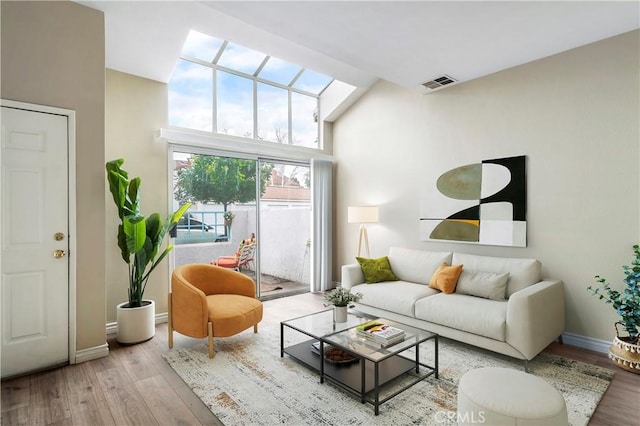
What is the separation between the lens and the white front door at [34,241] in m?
2.61

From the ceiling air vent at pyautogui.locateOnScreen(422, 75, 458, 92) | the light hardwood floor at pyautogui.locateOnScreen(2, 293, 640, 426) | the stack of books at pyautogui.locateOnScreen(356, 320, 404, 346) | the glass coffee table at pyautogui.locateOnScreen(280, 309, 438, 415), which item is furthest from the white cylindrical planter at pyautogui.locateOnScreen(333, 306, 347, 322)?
the ceiling air vent at pyautogui.locateOnScreen(422, 75, 458, 92)

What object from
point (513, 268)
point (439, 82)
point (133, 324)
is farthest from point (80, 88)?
point (513, 268)

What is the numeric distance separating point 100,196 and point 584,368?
14.6 feet

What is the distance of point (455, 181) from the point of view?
13.6 feet

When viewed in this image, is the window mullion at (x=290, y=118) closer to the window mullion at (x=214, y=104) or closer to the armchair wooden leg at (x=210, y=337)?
the window mullion at (x=214, y=104)

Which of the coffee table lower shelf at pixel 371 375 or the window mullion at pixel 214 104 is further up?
the window mullion at pixel 214 104

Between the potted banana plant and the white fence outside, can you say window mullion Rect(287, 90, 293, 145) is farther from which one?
the potted banana plant

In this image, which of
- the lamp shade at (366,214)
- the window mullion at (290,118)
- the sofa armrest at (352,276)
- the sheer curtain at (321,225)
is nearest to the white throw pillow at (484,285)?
the sofa armrest at (352,276)

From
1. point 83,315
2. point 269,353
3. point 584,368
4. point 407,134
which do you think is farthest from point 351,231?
point 83,315

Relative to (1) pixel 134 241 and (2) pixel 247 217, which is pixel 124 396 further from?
(2) pixel 247 217

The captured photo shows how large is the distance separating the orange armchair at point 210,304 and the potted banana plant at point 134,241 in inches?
14.8

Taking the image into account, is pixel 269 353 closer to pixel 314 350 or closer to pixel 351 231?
pixel 314 350

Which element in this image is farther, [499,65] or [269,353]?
[499,65]

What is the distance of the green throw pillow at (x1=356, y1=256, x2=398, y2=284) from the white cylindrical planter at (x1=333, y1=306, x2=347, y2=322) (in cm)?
127
